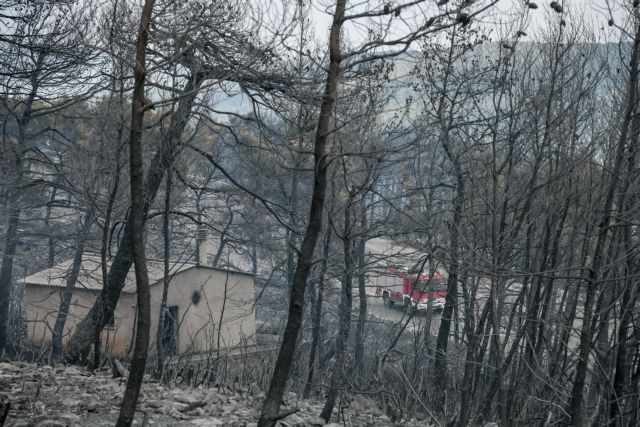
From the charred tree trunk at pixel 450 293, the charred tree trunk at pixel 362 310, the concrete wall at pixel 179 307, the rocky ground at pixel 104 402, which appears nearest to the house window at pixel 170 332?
the concrete wall at pixel 179 307

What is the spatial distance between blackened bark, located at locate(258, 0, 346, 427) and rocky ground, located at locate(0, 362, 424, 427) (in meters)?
1.00

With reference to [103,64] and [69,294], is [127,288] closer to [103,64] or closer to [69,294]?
[69,294]

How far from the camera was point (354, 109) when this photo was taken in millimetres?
10133

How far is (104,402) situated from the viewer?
6785 millimetres

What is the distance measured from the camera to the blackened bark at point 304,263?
6043 mm

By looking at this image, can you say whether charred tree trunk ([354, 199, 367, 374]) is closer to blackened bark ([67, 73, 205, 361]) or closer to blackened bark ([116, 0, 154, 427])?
blackened bark ([67, 73, 205, 361])

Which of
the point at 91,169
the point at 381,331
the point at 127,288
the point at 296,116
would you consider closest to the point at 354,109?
the point at 296,116

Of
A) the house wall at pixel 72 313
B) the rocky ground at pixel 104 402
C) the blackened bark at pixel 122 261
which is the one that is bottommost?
the house wall at pixel 72 313

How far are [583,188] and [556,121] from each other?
3.67 ft

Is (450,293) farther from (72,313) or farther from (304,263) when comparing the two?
(72,313)

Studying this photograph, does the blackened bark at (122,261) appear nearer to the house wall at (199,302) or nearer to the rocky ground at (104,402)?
the rocky ground at (104,402)

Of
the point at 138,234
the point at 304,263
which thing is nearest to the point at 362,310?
the point at 304,263

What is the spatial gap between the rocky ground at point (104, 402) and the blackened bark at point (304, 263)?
995 mm

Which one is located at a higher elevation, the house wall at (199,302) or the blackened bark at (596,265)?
the blackened bark at (596,265)
